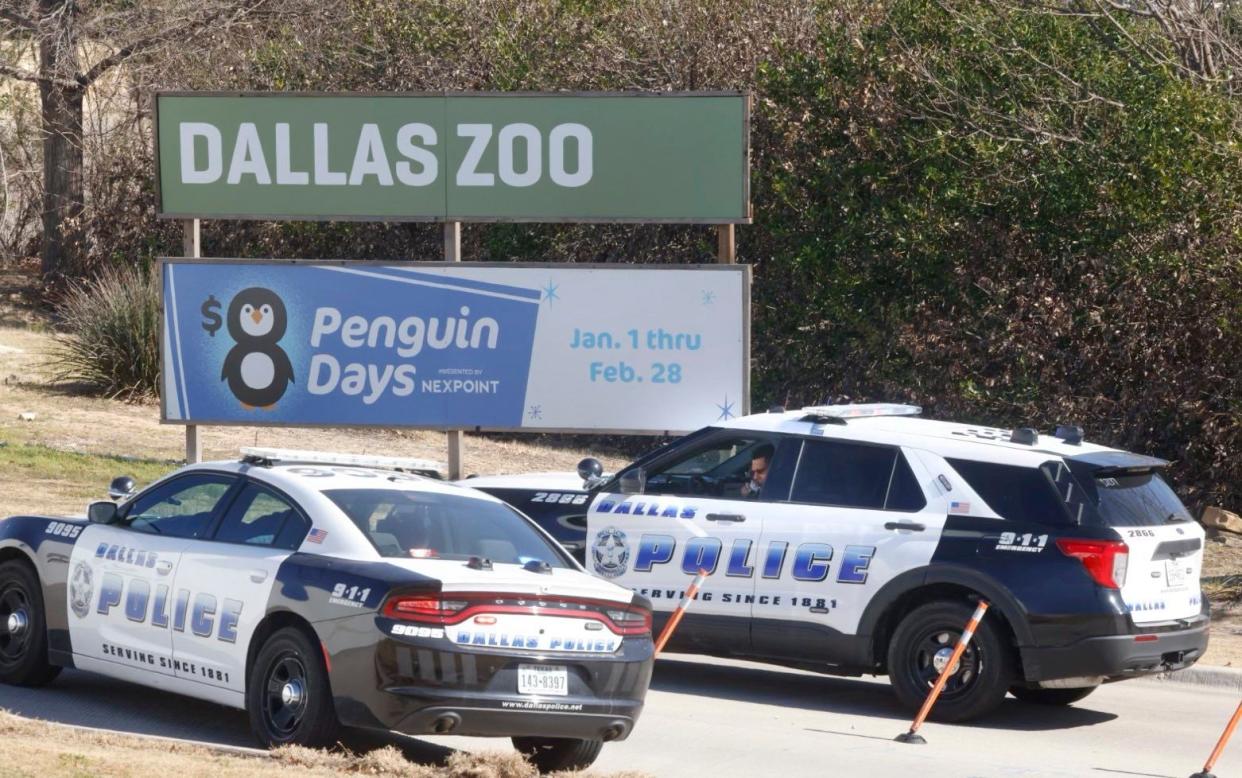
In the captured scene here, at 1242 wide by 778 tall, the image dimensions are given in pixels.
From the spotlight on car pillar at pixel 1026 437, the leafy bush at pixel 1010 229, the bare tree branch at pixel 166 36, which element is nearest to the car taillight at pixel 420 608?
the spotlight on car pillar at pixel 1026 437

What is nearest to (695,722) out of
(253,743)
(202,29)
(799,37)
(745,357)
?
(253,743)

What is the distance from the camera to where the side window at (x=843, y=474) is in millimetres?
9906

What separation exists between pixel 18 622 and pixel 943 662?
5.33 meters

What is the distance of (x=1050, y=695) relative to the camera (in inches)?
412

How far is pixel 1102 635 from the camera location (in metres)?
9.06

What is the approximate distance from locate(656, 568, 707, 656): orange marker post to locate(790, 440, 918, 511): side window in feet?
2.51

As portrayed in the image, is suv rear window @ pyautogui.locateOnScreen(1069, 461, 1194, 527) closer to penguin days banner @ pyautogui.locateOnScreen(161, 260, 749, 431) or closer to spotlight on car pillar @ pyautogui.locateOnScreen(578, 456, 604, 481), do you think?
spotlight on car pillar @ pyautogui.locateOnScreen(578, 456, 604, 481)

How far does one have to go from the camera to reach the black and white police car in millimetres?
9203

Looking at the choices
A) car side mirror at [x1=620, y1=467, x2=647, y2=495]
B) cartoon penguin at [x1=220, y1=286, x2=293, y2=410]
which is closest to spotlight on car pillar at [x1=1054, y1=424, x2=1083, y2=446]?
car side mirror at [x1=620, y1=467, x2=647, y2=495]

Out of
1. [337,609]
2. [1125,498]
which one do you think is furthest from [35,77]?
[1125,498]

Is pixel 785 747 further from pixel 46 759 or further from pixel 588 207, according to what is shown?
pixel 588 207

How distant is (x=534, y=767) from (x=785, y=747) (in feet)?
6.10

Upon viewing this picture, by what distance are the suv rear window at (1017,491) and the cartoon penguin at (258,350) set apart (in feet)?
28.9

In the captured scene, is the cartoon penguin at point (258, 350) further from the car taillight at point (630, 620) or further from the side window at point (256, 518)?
the car taillight at point (630, 620)
